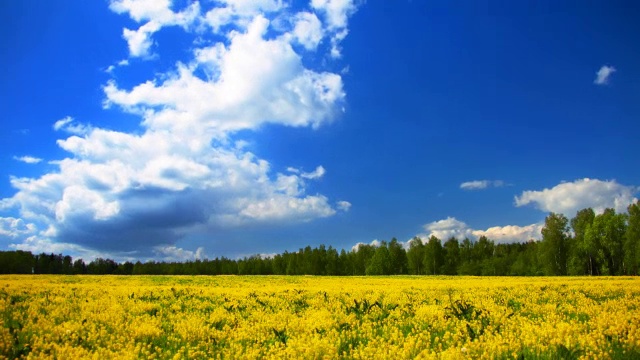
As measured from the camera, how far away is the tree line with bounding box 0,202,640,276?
90188 mm

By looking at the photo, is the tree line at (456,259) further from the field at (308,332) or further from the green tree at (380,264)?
the field at (308,332)

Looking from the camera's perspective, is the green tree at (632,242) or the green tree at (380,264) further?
the green tree at (380,264)

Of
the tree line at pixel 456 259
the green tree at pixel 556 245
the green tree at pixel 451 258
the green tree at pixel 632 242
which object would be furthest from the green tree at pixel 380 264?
the green tree at pixel 632 242

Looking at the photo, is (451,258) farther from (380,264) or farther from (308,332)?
(308,332)

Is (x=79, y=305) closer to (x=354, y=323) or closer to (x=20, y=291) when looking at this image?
(x=20, y=291)

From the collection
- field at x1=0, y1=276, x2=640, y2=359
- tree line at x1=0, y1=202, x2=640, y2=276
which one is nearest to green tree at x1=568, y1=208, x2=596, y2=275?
tree line at x1=0, y1=202, x2=640, y2=276

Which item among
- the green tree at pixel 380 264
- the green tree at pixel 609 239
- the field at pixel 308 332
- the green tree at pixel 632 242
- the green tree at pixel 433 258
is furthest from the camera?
the green tree at pixel 380 264

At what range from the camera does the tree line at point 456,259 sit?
90188 millimetres

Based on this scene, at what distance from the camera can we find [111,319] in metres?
12.8

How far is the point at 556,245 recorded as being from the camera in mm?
97000

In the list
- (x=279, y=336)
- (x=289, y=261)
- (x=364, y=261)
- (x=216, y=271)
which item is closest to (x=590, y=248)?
(x=364, y=261)

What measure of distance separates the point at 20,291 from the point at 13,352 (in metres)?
13.3

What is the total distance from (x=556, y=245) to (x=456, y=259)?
3732cm

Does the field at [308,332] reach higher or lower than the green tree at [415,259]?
higher
